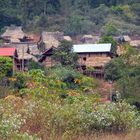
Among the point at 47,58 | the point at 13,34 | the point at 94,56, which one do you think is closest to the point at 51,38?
the point at 13,34

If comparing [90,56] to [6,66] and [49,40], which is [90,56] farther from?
[49,40]

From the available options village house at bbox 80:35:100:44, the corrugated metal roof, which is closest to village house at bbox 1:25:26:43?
village house at bbox 80:35:100:44

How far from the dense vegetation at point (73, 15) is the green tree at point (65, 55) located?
11156mm

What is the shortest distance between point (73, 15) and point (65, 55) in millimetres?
14936

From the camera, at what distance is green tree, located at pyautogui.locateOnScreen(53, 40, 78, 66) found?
24.3 metres

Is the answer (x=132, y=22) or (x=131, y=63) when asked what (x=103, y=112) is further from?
(x=132, y=22)

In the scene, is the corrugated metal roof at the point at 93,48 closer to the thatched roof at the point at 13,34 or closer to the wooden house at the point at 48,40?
the wooden house at the point at 48,40

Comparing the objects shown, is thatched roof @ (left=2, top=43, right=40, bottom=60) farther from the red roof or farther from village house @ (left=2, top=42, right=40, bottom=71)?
the red roof

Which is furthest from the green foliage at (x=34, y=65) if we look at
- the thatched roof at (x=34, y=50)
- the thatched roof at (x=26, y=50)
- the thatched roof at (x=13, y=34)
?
the thatched roof at (x=13, y=34)

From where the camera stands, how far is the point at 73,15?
3878cm

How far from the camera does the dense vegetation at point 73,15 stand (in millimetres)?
37125

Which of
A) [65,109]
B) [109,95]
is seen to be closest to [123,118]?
[65,109]

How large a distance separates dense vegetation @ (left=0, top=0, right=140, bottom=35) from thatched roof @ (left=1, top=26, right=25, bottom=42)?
209 centimetres

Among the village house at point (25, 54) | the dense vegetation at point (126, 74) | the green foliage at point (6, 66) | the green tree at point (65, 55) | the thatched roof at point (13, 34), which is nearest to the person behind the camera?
the dense vegetation at point (126, 74)
